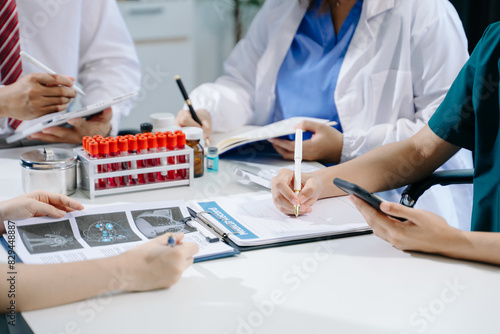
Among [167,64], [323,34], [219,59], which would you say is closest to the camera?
[323,34]

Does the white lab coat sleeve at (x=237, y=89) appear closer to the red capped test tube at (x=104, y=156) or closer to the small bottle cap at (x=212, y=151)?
the small bottle cap at (x=212, y=151)

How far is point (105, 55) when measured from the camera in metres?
1.88

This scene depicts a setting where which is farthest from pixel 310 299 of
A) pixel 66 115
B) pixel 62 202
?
pixel 66 115

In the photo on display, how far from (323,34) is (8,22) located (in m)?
0.95

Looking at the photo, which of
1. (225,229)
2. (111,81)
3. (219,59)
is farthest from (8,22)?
(219,59)

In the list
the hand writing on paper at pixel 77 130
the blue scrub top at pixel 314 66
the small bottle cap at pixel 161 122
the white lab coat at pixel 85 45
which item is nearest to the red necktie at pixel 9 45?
the white lab coat at pixel 85 45

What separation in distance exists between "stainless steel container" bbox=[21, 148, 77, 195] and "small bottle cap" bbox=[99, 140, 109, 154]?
0.22 ft

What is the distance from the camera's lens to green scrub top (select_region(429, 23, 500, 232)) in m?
1.22

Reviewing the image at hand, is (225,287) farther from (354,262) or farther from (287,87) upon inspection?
(287,87)

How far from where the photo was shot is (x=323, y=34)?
1.81 metres

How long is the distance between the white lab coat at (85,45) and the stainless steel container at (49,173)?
1.37ft

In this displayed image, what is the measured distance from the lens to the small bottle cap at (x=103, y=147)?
1.29 meters

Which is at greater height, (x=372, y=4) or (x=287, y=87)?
(x=372, y=4)

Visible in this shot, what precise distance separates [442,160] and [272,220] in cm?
48
